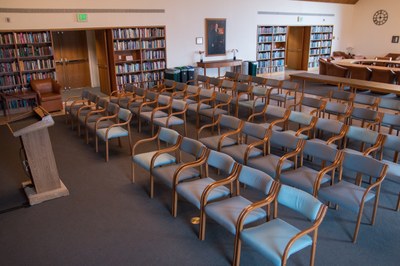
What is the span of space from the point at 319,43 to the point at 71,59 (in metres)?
11.1

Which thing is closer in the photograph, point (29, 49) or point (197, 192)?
point (197, 192)

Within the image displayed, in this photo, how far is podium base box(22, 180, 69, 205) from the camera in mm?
4055

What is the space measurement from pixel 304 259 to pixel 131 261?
157 cm

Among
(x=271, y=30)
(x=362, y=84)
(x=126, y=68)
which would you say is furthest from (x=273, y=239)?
(x=271, y=30)

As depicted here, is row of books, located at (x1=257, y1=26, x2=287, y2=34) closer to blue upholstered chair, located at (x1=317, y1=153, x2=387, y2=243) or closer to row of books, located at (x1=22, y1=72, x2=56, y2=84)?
row of books, located at (x1=22, y1=72, x2=56, y2=84)

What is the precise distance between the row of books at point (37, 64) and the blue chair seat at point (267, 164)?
6.96 m

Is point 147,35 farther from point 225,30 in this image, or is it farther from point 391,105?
point 391,105

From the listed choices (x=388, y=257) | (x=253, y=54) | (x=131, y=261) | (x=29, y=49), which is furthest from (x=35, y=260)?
(x=253, y=54)

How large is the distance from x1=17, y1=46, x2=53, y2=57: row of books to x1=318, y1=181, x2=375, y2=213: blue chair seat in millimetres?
7981

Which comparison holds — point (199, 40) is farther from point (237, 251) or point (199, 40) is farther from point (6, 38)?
point (237, 251)

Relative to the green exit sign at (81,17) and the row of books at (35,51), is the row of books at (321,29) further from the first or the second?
the row of books at (35,51)

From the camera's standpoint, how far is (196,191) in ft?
11.1

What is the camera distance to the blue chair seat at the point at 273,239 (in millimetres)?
2500

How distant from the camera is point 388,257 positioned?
9.98ft
